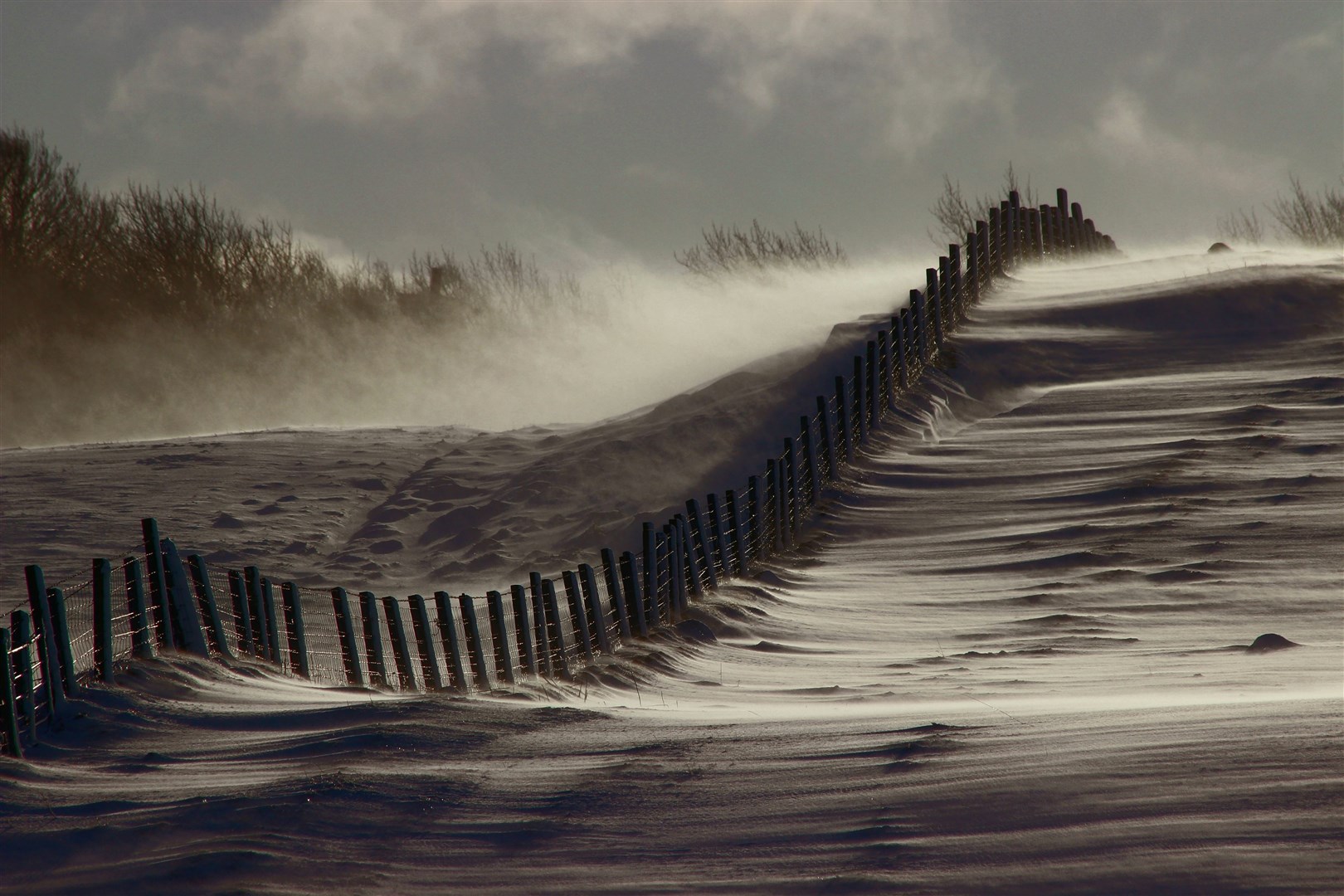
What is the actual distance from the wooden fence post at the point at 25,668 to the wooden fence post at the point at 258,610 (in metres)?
1.83

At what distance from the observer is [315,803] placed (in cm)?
481

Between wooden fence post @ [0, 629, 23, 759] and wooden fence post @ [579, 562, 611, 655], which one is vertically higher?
wooden fence post @ [0, 629, 23, 759]

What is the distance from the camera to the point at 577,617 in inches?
373

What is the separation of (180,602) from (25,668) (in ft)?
4.57

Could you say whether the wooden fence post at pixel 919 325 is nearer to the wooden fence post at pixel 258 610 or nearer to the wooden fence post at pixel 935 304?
the wooden fence post at pixel 935 304

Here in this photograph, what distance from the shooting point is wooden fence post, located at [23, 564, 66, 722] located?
653 cm

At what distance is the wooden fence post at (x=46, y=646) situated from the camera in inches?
257

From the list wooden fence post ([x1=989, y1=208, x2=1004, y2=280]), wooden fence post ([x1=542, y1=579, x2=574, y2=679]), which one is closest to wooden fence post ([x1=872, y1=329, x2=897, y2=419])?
wooden fence post ([x1=989, y1=208, x2=1004, y2=280])

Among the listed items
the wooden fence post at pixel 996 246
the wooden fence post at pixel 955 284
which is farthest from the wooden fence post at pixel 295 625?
the wooden fence post at pixel 996 246

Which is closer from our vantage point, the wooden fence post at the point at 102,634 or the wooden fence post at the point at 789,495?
the wooden fence post at the point at 102,634

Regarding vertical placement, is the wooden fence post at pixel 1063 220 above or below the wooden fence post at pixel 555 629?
above

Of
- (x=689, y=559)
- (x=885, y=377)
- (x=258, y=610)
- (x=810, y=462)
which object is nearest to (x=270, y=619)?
(x=258, y=610)

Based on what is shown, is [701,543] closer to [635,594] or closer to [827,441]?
[635,594]

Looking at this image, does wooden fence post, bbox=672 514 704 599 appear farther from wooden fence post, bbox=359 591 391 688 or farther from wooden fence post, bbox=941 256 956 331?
wooden fence post, bbox=941 256 956 331
